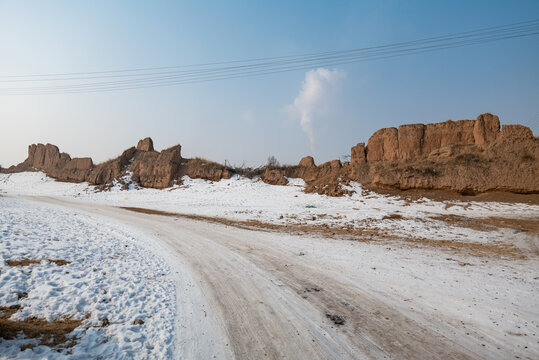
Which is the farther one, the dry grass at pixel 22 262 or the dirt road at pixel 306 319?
the dry grass at pixel 22 262

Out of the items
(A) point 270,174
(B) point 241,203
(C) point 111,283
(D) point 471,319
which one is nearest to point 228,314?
(C) point 111,283

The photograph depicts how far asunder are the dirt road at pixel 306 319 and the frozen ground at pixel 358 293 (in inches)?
0.8

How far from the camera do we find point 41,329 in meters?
3.22

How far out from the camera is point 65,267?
18.1 feet

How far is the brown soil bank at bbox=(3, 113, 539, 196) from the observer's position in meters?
19.0

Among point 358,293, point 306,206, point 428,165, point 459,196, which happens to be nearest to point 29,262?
point 358,293

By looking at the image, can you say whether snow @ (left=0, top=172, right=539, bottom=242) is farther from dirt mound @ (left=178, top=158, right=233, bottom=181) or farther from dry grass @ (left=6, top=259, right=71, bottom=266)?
dry grass @ (left=6, top=259, right=71, bottom=266)

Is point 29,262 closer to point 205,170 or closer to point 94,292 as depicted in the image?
point 94,292

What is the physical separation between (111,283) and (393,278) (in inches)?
262

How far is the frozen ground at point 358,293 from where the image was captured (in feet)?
10.4

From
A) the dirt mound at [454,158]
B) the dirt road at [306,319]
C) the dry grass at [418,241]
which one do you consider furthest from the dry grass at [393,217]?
the dirt road at [306,319]

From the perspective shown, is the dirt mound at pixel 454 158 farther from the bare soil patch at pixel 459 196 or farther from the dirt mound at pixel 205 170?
the dirt mound at pixel 205 170

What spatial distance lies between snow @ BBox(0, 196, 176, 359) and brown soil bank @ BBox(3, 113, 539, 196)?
67.1 feet

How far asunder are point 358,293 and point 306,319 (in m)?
1.65
